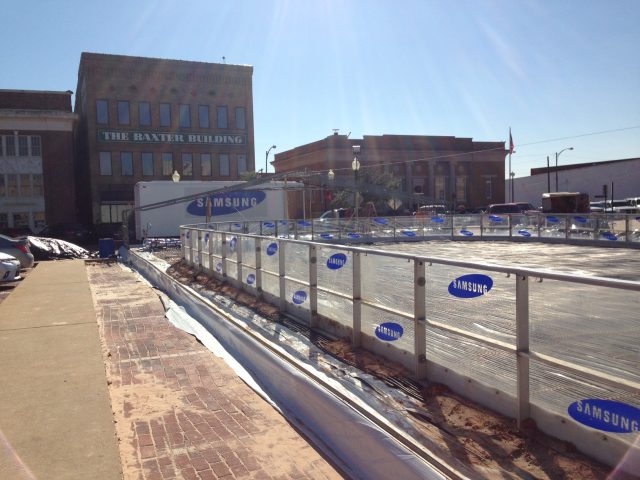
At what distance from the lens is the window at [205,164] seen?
54.9 metres

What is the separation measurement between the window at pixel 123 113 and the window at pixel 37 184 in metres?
8.81

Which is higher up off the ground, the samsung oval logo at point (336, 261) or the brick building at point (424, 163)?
the brick building at point (424, 163)

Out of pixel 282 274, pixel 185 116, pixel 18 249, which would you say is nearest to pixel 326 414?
pixel 282 274

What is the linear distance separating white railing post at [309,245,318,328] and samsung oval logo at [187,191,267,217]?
1054 inches

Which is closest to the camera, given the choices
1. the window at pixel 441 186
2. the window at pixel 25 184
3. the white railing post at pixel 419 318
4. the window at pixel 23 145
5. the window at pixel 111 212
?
the white railing post at pixel 419 318

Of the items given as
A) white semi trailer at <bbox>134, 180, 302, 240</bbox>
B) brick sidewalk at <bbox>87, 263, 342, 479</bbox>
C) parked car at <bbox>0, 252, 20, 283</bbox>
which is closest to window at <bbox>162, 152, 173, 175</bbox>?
white semi trailer at <bbox>134, 180, 302, 240</bbox>

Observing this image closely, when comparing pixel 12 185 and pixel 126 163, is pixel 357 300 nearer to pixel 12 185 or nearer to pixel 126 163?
pixel 12 185

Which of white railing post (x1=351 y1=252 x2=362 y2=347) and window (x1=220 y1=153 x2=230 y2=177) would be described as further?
window (x1=220 y1=153 x2=230 y2=177)

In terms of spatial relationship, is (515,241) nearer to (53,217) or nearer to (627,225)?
A: (627,225)

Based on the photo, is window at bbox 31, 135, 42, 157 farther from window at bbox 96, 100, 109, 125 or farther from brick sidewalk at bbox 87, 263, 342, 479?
brick sidewalk at bbox 87, 263, 342, 479

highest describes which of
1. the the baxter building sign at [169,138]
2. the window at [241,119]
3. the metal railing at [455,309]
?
the window at [241,119]

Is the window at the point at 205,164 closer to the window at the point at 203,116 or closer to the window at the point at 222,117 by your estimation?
the window at the point at 203,116

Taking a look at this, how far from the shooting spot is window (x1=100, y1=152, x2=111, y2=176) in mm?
51250

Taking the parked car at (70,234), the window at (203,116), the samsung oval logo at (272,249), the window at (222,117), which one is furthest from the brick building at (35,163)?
the samsung oval logo at (272,249)
